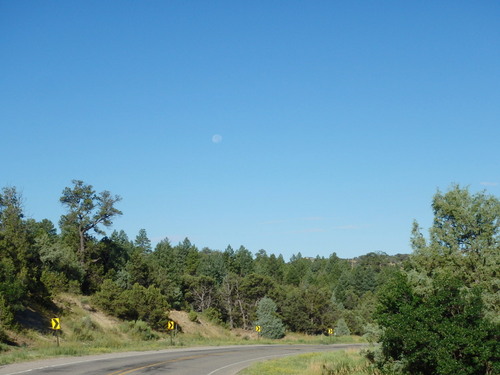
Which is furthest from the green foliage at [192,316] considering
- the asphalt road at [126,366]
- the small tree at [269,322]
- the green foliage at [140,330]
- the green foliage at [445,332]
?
the green foliage at [445,332]

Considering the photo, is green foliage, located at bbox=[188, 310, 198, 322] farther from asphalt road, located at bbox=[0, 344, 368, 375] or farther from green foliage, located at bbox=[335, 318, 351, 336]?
asphalt road, located at bbox=[0, 344, 368, 375]

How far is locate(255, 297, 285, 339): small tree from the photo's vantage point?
70.6m

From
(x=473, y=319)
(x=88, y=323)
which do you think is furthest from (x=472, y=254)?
(x=88, y=323)

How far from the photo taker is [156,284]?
213 feet

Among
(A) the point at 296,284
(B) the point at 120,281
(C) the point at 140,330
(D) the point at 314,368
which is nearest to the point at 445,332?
(D) the point at 314,368

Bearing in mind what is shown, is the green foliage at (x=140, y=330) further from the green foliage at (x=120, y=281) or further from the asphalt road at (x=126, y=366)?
the asphalt road at (x=126, y=366)

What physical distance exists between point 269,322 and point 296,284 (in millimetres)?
53241

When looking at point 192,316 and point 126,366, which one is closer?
point 126,366

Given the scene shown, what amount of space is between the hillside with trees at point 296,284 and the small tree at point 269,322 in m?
0.21

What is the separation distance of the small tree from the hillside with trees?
0.68 feet

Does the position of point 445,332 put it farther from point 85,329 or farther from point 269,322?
point 269,322

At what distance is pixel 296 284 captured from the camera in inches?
4852

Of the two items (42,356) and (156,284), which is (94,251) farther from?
(42,356)

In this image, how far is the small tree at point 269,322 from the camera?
70.6 meters
